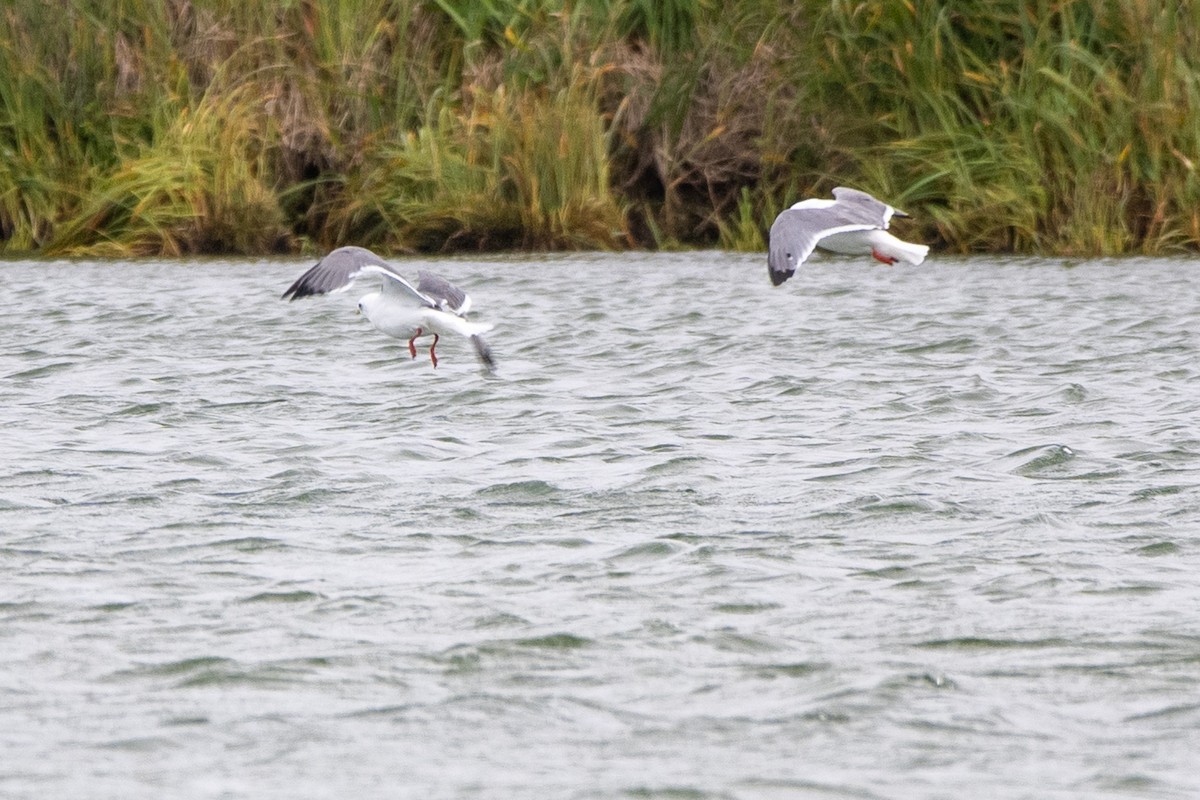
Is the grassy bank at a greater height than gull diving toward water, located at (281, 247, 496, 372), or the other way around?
the grassy bank

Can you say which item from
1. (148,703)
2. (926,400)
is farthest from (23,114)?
(148,703)

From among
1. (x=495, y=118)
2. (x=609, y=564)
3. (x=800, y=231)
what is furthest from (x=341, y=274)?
(x=495, y=118)

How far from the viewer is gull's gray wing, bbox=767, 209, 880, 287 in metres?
8.19

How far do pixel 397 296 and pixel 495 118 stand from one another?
552 centimetres

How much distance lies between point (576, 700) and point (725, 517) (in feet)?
6.71

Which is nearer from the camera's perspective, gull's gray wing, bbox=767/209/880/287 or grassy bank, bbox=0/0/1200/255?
gull's gray wing, bbox=767/209/880/287

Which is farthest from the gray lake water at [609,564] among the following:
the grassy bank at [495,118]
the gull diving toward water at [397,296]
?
the grassy bank at [495,118]

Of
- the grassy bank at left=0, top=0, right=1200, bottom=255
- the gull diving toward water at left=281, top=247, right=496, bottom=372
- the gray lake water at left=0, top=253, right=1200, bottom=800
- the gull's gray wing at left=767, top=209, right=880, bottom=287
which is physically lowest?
the gray lake water at left=0, top=253, right=1200, bottom=800

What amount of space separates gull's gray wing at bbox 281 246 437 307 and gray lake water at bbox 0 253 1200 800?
52cm

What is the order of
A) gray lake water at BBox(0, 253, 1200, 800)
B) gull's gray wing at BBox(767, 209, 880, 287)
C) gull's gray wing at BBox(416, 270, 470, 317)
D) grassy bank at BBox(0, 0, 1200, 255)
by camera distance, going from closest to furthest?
1. gray lake water at BBox(0, 253, 1200, 800)
2. gull's gray wing at BBox(767, 209, 880, 287)
3. gull's gray wing at BBox(416, 270, 470, 317)
4. grassy bank at BBox(0, 0, 1200, 255)

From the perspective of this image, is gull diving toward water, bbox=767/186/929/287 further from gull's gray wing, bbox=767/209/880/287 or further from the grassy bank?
the grassy bank

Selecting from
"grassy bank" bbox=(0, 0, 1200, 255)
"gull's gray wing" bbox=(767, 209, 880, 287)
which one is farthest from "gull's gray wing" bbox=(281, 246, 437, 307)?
"grassy bank" bbox=(0, 0, 1200, 255)

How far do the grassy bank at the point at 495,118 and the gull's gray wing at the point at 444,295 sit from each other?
5.23 m

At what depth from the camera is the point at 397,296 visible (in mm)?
9062
